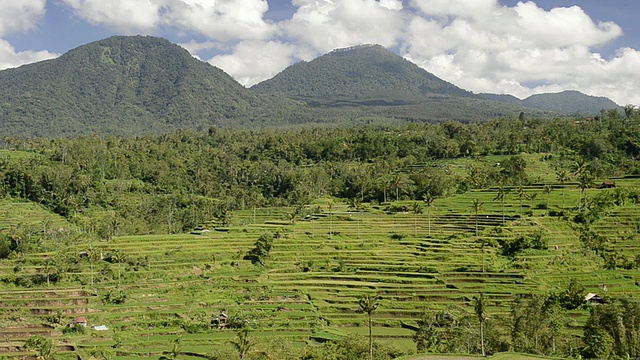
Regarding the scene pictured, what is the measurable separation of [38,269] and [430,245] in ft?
124

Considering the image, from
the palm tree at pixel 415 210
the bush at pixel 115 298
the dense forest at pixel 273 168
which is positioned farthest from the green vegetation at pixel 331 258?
the palm tree at pixel 415 210

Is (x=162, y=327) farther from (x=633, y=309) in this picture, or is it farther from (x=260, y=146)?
(x=260, y=146)

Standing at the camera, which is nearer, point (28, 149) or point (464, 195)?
point (464, 195)

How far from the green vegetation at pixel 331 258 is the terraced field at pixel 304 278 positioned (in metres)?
0.19

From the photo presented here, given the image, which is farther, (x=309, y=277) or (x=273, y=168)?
(x=273, y=168)

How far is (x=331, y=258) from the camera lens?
A: 5431cm

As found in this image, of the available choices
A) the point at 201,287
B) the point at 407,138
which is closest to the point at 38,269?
the point at 201,287

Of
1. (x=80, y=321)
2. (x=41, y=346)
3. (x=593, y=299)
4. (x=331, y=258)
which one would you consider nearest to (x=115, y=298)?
(x=80, y=321)

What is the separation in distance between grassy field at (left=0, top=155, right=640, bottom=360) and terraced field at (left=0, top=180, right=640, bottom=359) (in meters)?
0.11

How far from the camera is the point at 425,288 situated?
4638 centimetres

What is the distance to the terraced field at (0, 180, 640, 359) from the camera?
40.8 metres

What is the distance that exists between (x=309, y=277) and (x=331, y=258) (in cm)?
485

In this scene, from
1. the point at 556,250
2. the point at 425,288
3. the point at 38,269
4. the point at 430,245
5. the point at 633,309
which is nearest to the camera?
the point at 633,309

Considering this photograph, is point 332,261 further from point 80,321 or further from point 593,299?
point 80,321
